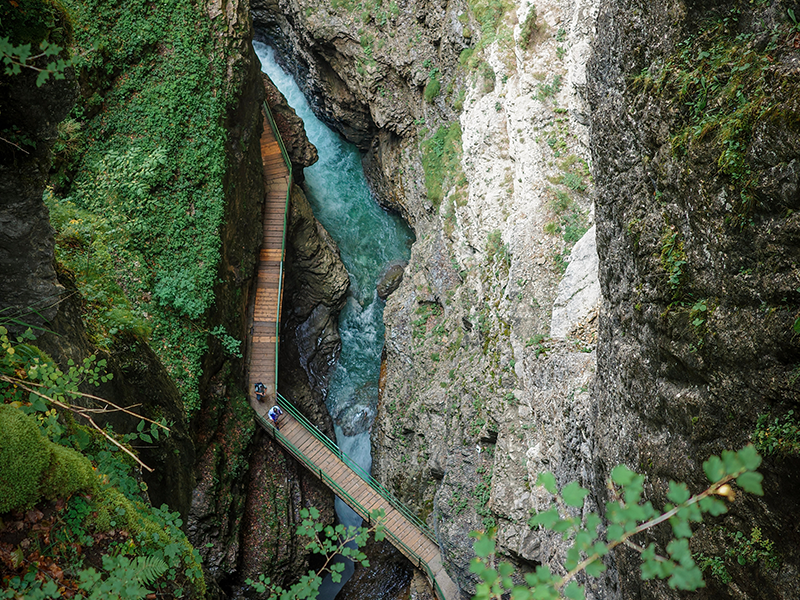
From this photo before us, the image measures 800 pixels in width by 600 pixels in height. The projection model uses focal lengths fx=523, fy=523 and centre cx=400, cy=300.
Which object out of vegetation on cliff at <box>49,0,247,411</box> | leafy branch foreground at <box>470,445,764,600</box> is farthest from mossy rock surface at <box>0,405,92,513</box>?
vegetation on cliff at <box>49,0,247,411</box>

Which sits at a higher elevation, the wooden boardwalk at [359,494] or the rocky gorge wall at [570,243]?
the rocky gorge wall at [570,243]

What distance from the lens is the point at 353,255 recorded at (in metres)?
20.5

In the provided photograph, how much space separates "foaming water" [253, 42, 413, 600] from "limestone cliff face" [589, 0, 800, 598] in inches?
520

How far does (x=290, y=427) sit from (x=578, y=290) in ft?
32.2

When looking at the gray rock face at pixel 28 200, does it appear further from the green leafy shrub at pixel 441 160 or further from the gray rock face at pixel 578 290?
the green leafy shrub at pixel 441 160

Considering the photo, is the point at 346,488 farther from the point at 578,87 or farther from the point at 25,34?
the point at 25,34

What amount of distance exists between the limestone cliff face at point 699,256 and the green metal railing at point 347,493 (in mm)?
9171

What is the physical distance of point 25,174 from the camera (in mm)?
6109

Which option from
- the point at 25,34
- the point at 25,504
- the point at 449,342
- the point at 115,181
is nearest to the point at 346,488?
the point at 449,342

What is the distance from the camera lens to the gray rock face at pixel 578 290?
898 cm

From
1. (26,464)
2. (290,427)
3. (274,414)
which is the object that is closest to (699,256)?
(26,464)

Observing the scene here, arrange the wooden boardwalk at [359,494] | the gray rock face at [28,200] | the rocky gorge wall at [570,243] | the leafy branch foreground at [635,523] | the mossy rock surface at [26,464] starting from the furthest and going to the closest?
the wooden boardwalk at [359,494], the gray rock face at [28,200], the mossy rock surface at [26,464], the rocky gorge wall at [570,243], the leafy branch foreground at [635,523]

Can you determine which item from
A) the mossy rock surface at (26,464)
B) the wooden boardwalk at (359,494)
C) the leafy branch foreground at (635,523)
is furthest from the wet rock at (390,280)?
the leafy branch foreground at (635,523)

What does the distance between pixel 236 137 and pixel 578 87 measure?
32.5 ft
